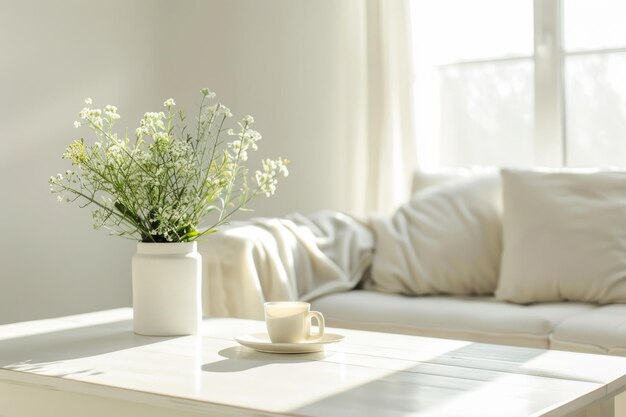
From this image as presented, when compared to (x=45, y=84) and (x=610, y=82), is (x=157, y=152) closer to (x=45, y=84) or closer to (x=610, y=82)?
(x=45, y=84)

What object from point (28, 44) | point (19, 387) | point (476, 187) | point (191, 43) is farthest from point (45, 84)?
point (19, 387)

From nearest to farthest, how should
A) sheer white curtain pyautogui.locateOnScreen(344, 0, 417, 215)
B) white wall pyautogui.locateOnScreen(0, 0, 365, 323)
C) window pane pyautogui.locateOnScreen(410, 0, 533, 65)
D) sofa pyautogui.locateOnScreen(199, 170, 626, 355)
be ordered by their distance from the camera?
sofa pyautogui.locateOnScreen(199, 170, 626, 355)
white wall pyautogui.locateOnScreen(0, 0, 365, 323)
window pane pyautogui.locateOnScreen(410, 0, 533, 65)
sheer white curtain pyautogui.locateOnScreen(344, 0, 417, 215)

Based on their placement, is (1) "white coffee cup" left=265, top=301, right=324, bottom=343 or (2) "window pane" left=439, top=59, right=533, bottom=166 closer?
(1) "white coffee cup" left=265, top=301, right=324, bottom=343

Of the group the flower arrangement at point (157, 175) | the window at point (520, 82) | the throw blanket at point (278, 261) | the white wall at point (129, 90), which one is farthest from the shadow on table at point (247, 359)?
the window at point (520, 82)

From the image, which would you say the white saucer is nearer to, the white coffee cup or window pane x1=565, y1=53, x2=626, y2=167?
the white coffee cup

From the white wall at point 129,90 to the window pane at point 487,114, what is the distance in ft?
1.43

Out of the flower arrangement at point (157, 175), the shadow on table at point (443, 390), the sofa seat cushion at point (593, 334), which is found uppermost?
the flower arrangement at point (157, 175)

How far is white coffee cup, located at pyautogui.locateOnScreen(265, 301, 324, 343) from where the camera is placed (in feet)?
6.27

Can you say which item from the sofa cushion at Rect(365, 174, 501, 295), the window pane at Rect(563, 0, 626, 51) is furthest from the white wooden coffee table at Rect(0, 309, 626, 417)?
the window pane at Rect(563, 0, 626, 51)

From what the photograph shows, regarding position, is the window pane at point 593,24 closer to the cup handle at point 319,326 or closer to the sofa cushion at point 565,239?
the sofa cushion at point 565,239

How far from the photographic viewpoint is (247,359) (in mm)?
1838

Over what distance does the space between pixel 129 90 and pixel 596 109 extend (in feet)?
6.56

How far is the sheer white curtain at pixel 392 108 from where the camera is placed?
4.41 meters

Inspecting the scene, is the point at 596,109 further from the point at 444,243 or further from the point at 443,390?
the point at 443,390
